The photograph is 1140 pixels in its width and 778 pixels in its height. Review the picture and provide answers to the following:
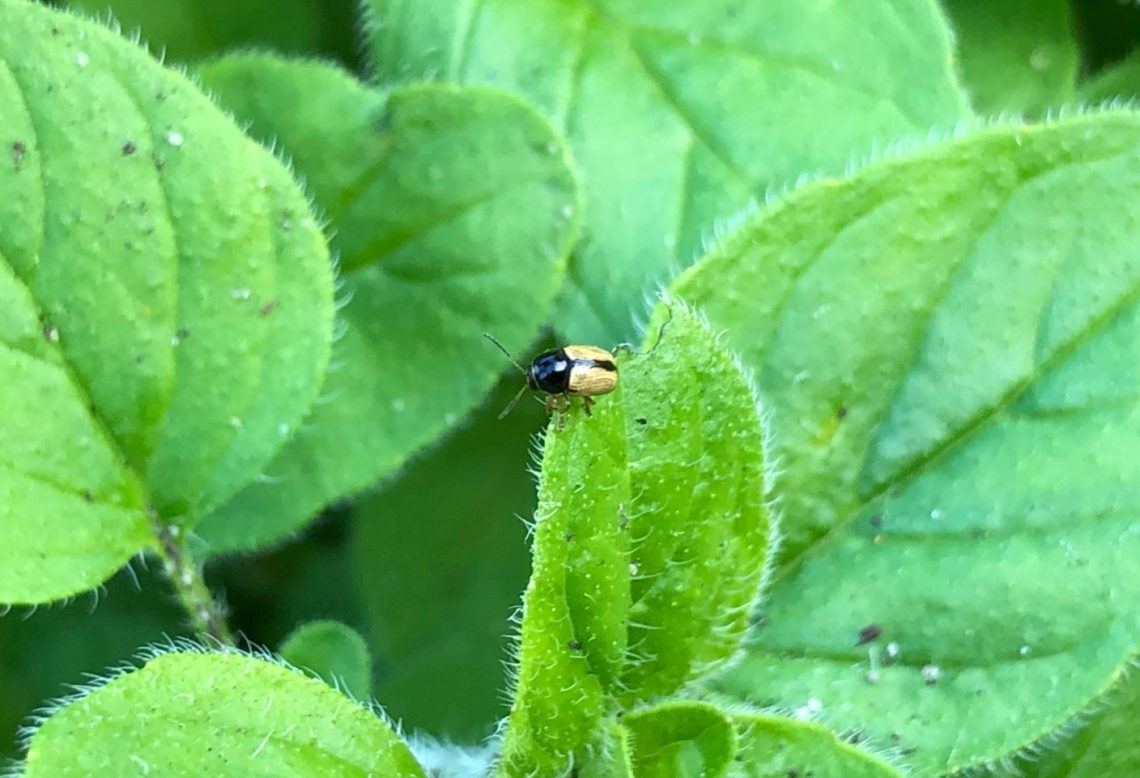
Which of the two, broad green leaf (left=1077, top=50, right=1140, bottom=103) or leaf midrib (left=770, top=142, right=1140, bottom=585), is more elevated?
broad green leaf (left=1077, top=50, right=1140, bottom=103)

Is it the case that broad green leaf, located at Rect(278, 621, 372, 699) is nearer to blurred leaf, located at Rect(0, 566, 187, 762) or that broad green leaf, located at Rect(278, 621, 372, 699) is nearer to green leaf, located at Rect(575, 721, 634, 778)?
green leaf, located at Rect(575, 721, 634, 778)

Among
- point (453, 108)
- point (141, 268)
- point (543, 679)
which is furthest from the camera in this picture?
point (453, 108)

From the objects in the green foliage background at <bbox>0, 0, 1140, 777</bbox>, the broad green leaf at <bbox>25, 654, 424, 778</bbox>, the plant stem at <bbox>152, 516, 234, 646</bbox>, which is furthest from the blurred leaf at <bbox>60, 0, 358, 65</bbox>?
the broad green leaf at <bbox>25, 654, 424, 778</bbox>

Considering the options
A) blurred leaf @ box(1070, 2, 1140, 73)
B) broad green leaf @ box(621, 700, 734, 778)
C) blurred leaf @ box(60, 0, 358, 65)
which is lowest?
broad green leaf @ box(621, 700, 734, 778)

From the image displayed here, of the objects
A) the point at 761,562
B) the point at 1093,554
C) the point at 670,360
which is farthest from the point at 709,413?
the point at 1093,554

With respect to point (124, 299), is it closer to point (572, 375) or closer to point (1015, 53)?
point (572, 375)

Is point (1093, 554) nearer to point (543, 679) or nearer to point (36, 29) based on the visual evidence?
point (543, 679)

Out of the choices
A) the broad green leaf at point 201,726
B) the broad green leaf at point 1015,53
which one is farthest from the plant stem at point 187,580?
the broad green leaf at point 1015,53
